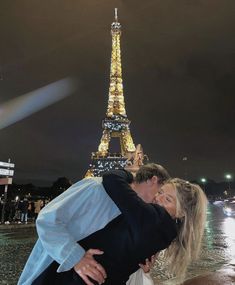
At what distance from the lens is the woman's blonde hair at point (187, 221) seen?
2098 millimetres

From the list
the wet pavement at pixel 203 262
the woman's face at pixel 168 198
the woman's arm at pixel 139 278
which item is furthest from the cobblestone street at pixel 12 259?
the woman's face at pixel 168 198

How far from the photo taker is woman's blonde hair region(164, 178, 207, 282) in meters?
2.10

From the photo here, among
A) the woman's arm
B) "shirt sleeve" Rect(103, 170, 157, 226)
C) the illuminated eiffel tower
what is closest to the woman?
"shirt sleeve" Rect(103, 170, 157, 226)

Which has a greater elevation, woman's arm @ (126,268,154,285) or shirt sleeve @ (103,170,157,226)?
shirt sleeve @ (103,170,157,226)

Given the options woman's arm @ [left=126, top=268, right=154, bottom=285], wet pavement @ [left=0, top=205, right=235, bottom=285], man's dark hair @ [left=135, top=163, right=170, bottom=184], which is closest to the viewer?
man's dark hair @ [left=135, top=163, right=170, bottom=184]


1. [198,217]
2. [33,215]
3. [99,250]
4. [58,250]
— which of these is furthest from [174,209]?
[33,215]

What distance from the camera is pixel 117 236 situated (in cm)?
176

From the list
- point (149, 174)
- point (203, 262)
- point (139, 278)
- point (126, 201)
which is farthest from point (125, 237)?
point (203, 262)

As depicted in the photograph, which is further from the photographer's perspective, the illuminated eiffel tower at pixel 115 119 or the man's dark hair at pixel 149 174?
the illuminated eiffel tower at pixel 115 119

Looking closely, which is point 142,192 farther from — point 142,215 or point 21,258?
point 21,258

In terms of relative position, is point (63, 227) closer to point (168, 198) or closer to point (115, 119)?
point (168, 198)

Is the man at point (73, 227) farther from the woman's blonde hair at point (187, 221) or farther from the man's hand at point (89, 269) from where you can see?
the woman's blonde hair at point (187, 221)

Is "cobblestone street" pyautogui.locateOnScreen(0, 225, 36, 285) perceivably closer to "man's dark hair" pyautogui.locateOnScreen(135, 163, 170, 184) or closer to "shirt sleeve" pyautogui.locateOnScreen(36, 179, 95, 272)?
"man's dark hair" pyautogui.locateOnScreen(135, 163, 170, 184)

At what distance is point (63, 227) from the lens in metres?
1.81
